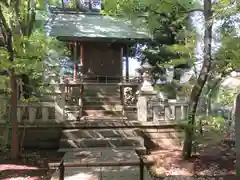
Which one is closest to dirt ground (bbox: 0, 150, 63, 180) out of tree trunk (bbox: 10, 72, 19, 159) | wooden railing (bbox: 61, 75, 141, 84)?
tree trunk (bbox: 10, 72, 19, 159)

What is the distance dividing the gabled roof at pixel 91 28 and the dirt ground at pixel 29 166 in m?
6.61

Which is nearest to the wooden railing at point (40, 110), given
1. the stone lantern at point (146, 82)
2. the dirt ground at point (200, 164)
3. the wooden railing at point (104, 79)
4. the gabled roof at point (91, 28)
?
the stone lantern at point (146, 82)

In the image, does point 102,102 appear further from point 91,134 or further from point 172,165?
point 172,165

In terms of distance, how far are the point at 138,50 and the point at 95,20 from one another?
533cm

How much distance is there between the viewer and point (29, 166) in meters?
7.46

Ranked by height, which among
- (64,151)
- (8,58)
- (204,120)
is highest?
(8,58)

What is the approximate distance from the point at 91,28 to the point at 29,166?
30.4ft

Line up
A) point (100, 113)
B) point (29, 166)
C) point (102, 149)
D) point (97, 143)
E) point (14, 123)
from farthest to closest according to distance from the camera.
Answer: point (100, 113)
point (97, 143)
point (102, 149)
point (14, 123)
point (29, 166)

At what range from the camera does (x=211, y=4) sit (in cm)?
761

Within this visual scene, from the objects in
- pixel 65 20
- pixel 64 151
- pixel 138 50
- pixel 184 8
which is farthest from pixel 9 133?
pixel 138 50

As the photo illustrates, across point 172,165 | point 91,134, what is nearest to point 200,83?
point 172,165

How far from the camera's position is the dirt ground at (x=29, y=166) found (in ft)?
21.8

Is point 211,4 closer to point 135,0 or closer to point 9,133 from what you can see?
point 135,0

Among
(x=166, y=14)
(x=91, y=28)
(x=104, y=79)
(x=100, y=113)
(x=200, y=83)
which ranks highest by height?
(x=91, y=28)
